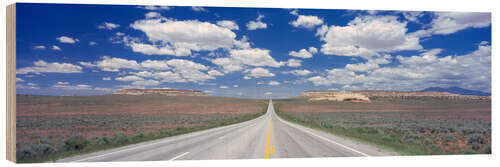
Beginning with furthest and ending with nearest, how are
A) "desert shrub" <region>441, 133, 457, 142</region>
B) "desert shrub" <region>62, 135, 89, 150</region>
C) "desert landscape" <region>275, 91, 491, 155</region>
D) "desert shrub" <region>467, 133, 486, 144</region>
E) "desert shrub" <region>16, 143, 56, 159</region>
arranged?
"desert shrub" <region>441, 133, 457, 142</region>
"desert shrub" <region>467, 133, 486, 144</region>
"desert landscape" <region>275, 91, 491, 155</region>
"desert shrub" <region>62, 135, 89, 150</region>
"desert shrub" <region>16, 143, 56, 159</region>

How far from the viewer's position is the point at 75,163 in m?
7.91

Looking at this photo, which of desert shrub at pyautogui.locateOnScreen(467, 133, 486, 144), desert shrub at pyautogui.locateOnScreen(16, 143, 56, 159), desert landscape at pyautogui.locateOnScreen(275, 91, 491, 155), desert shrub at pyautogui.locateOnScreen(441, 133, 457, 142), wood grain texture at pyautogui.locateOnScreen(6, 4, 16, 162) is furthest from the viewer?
desert shrub at pyautogui.locateOnScreen(441, 133, 457, 142)

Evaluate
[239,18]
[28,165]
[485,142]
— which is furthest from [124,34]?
[485,142]

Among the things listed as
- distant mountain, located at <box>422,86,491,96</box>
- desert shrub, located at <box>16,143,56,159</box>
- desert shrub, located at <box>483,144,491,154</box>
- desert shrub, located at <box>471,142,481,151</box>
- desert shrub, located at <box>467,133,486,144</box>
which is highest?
distant mountain, located at <box>422,86,491,96</box>

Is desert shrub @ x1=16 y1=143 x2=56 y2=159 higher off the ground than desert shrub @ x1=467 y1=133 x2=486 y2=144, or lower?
higher

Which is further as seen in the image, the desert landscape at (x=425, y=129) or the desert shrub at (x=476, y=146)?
the desert landscape at (x=425, y=129)

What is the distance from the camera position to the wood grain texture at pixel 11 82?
9.15 metres

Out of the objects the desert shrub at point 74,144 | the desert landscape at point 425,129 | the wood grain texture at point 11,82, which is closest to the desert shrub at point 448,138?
the desert landscape at point 425,129

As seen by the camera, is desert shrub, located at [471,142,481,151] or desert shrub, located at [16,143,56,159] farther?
desert shrub, located at [471,142,481,151]

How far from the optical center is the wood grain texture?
9.15 m

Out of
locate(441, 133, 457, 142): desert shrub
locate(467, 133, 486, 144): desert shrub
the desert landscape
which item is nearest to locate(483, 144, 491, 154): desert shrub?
the desert landscape

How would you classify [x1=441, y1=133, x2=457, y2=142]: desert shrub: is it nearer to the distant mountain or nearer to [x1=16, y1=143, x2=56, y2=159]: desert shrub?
the distant mountain

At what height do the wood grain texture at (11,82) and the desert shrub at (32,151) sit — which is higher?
the wood grain texture at (11,82)

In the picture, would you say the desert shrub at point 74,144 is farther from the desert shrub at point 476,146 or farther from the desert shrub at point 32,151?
the desert shrub at point 476,146
